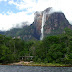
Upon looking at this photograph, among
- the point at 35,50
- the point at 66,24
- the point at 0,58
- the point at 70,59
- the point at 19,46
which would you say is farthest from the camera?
the point at 66,24

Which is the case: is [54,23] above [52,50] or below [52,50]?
above

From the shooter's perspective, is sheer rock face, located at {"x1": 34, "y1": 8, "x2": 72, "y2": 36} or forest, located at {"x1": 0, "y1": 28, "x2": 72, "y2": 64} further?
sheer rock face, located at {"x1": 34, "y1": 8, "x2": 72, "y2": 36}

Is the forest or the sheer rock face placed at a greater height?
the sheer rock face

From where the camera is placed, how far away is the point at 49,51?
63719mm

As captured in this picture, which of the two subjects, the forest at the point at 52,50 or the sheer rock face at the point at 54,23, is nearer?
the forest at the point at 52,50

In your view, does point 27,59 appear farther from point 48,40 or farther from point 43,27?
point 43,27

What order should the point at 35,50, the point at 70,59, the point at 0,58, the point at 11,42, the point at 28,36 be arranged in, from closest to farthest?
1. the point at 70,59
2. the point at 0,58
3. the point at 35,50
4. the point at 11,42
5. the point at 28,36

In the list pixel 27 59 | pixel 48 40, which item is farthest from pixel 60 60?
pixel 27 59

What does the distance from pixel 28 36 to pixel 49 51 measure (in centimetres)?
13616

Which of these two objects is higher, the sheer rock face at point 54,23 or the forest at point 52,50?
the sheer rock face at point 54,23

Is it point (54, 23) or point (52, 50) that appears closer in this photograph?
point (52, 50)

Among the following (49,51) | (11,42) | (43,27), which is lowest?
(49,51)

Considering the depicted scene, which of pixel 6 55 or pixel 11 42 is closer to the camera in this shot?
pixel 6 55

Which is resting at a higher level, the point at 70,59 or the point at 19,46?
the point at 19,46
